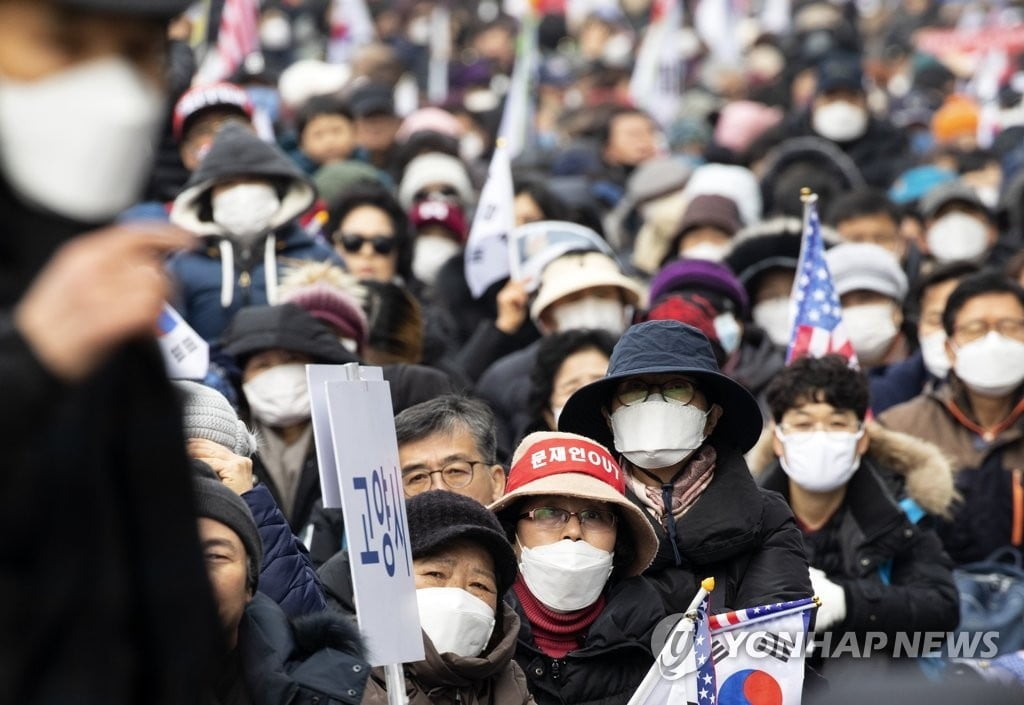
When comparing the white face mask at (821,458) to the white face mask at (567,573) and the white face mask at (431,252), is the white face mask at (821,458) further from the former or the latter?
the white face mask at (431,252)

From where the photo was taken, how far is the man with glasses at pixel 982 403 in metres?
9.48

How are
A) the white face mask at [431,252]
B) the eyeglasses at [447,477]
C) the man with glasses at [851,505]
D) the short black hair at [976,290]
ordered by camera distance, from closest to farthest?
the eyeglasses at [447,477] < the man with glasses at [851,505] < the short black hair at [976,290] < the white face mask at [431,252]

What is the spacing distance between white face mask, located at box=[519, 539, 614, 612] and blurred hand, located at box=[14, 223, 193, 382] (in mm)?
3719

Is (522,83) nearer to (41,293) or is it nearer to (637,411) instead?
(637,411)

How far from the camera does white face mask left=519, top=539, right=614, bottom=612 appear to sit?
6480 millimetres

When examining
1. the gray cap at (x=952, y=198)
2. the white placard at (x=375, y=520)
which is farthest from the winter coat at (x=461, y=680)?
the gray cap at (x=952, y=198)

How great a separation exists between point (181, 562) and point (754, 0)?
27631 mm

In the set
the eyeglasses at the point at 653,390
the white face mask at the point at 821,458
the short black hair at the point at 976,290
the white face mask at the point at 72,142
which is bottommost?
the white face mask at the point at 72,142

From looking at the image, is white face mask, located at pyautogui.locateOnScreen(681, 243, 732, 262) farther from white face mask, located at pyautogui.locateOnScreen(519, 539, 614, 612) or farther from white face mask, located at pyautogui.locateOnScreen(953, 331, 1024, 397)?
white face mask, located at pyautogui.locateOnScreen(519, 539, 614, 612)

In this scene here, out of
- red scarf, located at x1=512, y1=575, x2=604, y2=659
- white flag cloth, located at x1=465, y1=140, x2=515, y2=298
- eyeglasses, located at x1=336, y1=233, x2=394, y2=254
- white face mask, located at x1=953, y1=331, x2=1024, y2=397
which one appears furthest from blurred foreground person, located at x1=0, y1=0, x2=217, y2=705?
white flag cloth, located at x1=465, y1=140, x2=515, y2=298

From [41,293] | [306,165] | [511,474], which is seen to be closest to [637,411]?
[511,474]

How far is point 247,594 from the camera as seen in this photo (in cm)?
561

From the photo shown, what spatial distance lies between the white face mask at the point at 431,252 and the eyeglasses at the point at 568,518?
6.58 m

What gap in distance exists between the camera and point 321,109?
14844mm
